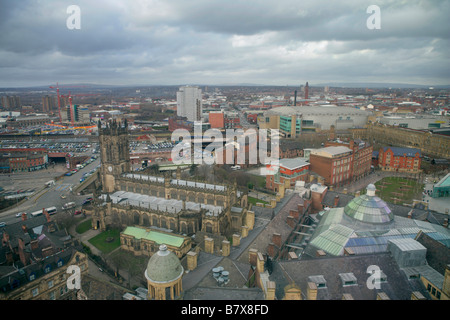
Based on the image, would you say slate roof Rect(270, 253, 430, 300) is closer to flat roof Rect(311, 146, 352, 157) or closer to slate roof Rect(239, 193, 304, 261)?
slate roof Rect(239, 193, 304, 261)

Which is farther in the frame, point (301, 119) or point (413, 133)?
point (301, 119)

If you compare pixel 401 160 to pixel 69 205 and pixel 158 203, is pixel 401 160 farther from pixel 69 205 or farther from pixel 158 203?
pixel 69 205

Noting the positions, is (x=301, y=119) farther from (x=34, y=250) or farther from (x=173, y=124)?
(x=34, y=250)

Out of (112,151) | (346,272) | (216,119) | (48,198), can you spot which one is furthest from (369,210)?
(216,119)

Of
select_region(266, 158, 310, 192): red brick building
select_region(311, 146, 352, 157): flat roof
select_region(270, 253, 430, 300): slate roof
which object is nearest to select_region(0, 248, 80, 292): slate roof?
select_region(270, 253, 430, 300): slate roof
